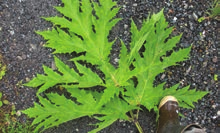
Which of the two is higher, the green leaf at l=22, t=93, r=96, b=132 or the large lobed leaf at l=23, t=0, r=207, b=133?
the large lobed leaf at l=23, t=0, r=207, b=133

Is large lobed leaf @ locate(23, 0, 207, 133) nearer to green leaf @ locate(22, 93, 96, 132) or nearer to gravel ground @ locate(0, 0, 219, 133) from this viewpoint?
green leaf @ locate(22, 93, 96, 132)

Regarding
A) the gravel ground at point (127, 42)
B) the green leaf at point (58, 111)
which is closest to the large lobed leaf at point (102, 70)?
the green leaf at point (58, 111)

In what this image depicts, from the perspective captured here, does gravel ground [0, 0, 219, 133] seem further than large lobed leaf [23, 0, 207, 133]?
Yes

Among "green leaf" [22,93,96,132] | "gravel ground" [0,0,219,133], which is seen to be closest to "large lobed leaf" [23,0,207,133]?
"green leaf" [22,93,96,132]

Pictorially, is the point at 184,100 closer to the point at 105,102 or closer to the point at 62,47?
the point at 105,102

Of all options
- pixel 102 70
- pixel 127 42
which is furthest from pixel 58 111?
pixel 127 42

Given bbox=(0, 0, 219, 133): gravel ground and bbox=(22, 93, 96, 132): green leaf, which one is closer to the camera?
bbox=(22, 93, 96, 132): green leaf

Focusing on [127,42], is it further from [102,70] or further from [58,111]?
[58,111]
